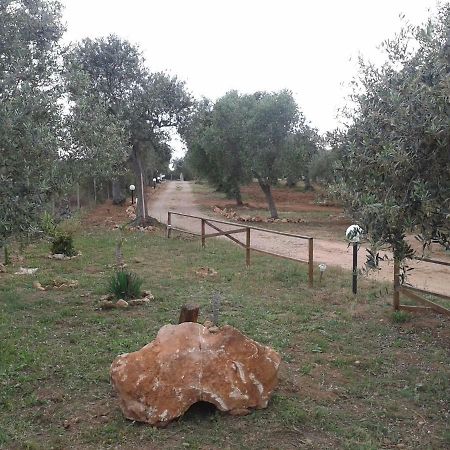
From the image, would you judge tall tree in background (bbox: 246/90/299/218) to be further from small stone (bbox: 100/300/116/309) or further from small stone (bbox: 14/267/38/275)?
small stone (bbox: 100/300/116/309)

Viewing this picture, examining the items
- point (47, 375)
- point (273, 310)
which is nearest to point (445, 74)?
point (47, 375)

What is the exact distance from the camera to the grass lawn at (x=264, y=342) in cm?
438

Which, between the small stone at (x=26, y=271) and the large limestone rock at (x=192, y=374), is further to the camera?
the small stone at (x=26, y=271)

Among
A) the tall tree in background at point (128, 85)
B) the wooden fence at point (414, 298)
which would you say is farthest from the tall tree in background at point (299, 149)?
the wooden fence at point (414, 298)

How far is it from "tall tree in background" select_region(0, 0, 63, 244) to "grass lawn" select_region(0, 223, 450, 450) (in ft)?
5.72

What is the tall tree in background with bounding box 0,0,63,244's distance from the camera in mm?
5809

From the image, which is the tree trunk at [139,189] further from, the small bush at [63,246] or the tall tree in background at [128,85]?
the small bush at [63,246]

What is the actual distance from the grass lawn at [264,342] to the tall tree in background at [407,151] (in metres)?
1.66

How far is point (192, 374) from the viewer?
4.55m

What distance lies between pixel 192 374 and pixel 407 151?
98.8 inches

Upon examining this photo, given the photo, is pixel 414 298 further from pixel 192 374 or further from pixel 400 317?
pixel 192 374

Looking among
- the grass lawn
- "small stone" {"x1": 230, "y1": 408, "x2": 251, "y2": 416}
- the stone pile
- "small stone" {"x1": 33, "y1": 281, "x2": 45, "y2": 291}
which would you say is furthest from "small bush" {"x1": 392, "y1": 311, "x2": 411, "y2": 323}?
the stone pile

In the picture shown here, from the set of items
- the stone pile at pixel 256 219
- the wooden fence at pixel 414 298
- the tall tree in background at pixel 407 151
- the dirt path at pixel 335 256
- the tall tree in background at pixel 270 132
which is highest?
the tall tree in background at pixel 270 132

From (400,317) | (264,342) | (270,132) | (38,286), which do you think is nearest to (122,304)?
(38,286)
